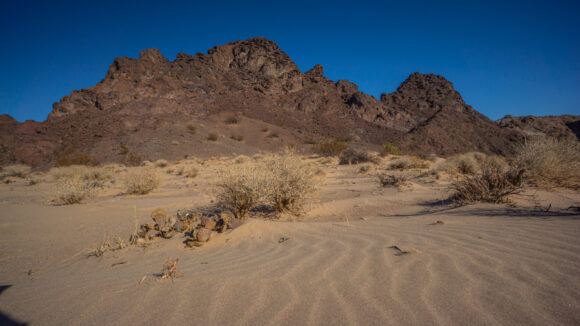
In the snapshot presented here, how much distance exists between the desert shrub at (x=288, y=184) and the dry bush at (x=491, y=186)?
260cm

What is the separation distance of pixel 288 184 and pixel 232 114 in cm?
4035

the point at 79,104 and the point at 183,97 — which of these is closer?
the point at 79,104

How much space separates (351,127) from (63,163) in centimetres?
4425

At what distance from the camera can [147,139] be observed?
2592 cm

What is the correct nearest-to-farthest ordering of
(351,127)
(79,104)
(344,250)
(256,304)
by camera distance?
(256,304), (344,250), (79,104), (351,127)

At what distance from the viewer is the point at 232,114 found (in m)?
42.2

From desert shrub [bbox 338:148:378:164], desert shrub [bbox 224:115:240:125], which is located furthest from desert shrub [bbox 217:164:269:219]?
desert shrub [bbox 224:115:240:125]

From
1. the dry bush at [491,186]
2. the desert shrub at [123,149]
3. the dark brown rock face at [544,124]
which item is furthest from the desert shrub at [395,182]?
the dark brown rock face at [544,124]

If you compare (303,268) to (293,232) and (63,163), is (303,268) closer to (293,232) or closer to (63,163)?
(293,232)

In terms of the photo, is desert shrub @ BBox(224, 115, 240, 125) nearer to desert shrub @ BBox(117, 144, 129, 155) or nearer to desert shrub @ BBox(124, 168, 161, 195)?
desert shrub @ BBox(117, 144, 129, 155)

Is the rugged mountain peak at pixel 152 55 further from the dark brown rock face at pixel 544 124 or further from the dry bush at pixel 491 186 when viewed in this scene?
the dark brown rock face at pixel 544 124

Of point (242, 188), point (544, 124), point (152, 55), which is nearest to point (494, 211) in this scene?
point (242, 188)

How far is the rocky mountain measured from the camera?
84.6 ft

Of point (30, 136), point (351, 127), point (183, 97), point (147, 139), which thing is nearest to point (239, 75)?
point (183, 97)
